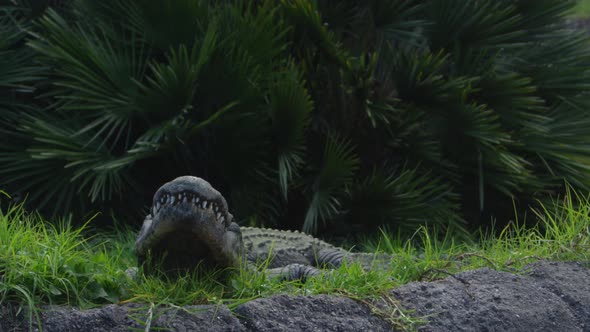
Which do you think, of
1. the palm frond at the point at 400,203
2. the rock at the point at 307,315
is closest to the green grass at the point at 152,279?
the rock at the point at 307,315

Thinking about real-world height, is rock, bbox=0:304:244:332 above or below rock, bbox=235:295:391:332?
above

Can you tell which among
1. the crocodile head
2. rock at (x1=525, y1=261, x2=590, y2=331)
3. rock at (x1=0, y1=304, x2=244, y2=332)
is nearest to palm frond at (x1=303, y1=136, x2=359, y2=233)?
rock at (x1=525, y1=261, x2=590, y2=331)

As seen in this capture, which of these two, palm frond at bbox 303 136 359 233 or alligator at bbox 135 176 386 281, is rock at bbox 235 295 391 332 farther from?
palm frond at bbox 303 136 359 233

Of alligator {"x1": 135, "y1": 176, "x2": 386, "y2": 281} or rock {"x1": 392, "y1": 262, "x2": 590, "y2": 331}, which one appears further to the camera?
rock {"x1": 392, "y1": 262, "x2": 590, "y2": 331}

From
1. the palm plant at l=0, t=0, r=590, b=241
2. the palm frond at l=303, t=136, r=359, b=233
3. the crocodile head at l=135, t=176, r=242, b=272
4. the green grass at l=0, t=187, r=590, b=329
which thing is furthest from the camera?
the palm frond at l=303, t=136, r=359, b=233

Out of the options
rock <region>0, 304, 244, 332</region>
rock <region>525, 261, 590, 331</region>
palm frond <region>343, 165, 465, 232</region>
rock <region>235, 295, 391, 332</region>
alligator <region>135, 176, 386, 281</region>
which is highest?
alligator <region>135, 176, 386, 281</region>

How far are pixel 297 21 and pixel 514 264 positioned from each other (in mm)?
2634

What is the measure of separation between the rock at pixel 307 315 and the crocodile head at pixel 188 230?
0.36 metres

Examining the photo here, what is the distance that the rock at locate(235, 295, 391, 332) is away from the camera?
3.02 m

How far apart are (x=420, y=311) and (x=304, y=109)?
2375 mm

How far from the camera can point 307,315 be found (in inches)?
123

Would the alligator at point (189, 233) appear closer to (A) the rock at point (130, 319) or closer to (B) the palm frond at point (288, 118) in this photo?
(A) the rock at point (130, 319)

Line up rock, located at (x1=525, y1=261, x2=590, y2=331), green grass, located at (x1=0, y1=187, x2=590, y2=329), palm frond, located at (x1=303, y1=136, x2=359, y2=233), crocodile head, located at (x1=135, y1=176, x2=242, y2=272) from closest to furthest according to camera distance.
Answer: green grass, located at (x1=0, y1=187, x2=590, y2=329) → crocodile head, located at (x1=135, y1=176, x2=242, y2=272) → rock, located at (x1=525, y1=261, x2=590, y2=331) → palm frond, located at (x1=303, y1=136, x2=359, y2=233)

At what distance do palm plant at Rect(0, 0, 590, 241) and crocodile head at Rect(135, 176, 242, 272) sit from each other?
185cm
